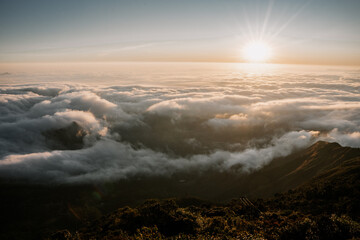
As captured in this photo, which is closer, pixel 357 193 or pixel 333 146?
pixel 357 193

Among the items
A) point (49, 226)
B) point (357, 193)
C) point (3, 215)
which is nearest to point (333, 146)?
point (357, 193)

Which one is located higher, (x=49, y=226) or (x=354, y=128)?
(x=354, y=128)

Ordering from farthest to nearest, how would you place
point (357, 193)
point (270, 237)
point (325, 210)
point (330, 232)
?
point (357, 193), point (325, 210), point (270, 237), point (330, 232)

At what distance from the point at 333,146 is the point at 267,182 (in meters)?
65.5

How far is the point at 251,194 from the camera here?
191m

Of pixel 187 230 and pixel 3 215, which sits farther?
pixel 3 215

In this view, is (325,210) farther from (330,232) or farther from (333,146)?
(333,146)

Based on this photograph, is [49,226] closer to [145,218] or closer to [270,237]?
[145,218]

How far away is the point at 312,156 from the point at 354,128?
39.9 m

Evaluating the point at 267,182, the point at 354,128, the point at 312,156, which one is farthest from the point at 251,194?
the point at 354,128

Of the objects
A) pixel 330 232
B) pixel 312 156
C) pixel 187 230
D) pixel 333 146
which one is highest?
pixel 330 232

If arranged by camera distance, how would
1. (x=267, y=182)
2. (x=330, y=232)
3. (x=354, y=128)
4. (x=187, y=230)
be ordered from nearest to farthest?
(x=330, y=232) → (x=187, y=230) → (x=354, y=128) → (x=267, y=182)

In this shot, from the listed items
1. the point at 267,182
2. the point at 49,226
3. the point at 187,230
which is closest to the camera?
the point at 187,230

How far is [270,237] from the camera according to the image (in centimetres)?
2400
